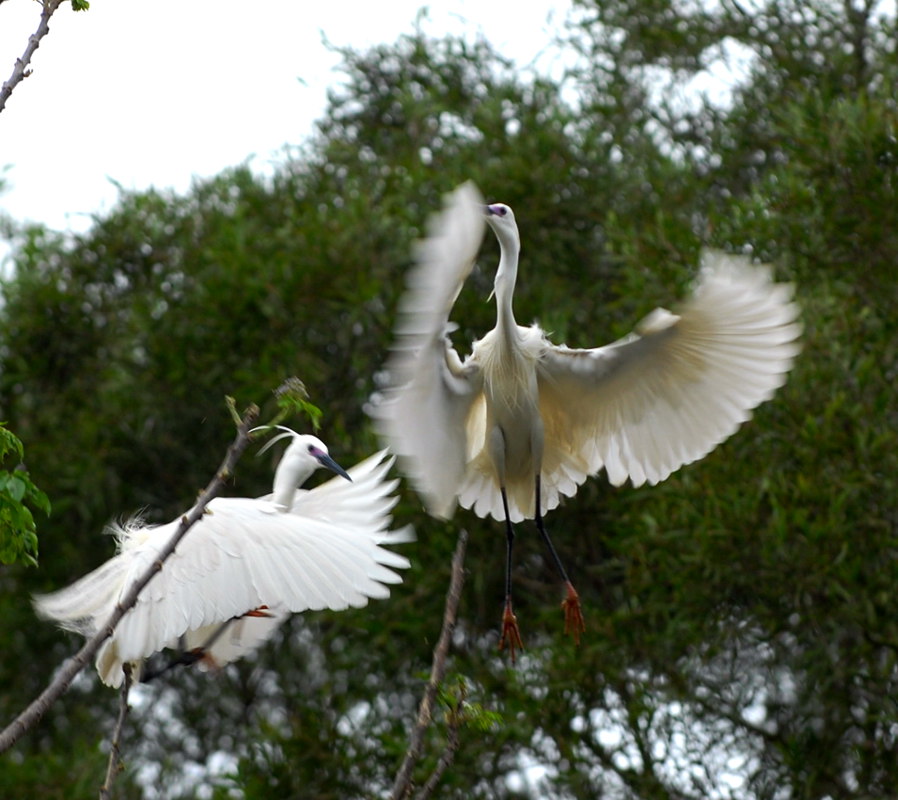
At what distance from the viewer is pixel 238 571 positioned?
144 inches

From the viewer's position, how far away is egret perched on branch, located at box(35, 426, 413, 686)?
340 centimetres

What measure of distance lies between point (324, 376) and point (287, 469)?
2.47 meters

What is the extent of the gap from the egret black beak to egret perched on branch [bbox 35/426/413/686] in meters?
0.02

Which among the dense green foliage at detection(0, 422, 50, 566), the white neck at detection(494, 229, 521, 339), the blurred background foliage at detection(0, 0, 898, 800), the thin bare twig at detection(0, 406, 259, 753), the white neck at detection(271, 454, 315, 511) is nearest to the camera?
the thin bare twig at detection(0, 406, 259, 753)

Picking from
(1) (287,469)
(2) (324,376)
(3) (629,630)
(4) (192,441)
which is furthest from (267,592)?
(4) (192,441)

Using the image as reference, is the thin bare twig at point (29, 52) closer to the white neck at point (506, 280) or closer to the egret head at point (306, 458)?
the white neck at point (506, 280)

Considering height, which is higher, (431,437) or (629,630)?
(629,630)

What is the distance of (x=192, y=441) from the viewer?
7844 mm

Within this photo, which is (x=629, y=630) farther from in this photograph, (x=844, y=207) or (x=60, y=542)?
(x=60, y=542)

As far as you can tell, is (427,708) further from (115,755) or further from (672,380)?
(672,380)

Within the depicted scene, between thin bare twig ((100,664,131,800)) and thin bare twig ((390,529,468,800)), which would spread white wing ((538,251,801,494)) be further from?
thin bare twig ((100,664,131,800))

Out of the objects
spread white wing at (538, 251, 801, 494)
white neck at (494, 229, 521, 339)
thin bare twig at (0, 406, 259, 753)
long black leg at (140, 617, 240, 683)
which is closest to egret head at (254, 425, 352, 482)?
long black leg at (140, 617, 240, 683)

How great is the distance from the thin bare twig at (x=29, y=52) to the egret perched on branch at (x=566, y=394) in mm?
1130

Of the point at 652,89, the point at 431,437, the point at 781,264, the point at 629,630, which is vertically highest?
the point at 652,89
